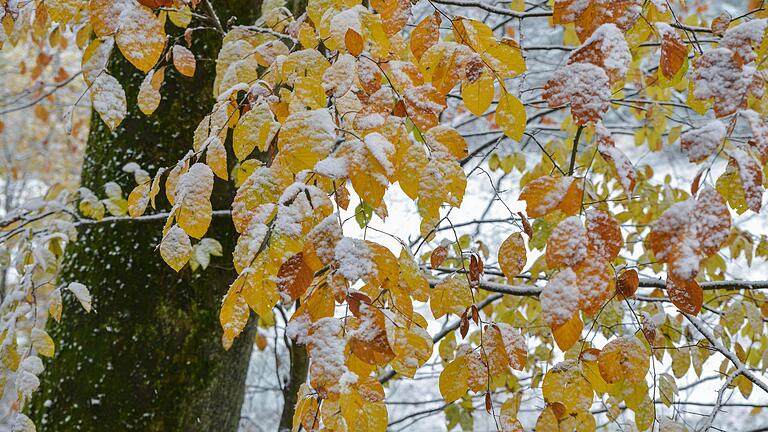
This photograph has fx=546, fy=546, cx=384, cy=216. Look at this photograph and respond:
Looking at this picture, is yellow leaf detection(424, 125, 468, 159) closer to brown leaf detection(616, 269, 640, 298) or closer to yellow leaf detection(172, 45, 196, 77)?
brown leaf detection(616, 269, 640, 298)

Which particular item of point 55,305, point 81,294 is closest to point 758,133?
point 81,294

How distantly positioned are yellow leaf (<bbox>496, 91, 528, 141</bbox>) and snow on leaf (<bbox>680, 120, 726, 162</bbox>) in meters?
0.25

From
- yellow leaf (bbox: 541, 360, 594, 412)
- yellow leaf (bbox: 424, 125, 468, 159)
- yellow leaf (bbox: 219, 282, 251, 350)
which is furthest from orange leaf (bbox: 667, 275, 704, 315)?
yellow leaf (bbox: 219, 282, 251, 350)

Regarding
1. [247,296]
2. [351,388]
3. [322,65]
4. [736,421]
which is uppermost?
[736,421]

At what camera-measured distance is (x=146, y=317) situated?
1515 millimetres

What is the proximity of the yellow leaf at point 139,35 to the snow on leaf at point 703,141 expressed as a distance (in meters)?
0.76

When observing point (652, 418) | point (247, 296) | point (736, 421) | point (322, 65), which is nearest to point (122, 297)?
point (247, 296)

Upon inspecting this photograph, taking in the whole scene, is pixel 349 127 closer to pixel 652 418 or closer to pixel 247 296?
pixel 247 296

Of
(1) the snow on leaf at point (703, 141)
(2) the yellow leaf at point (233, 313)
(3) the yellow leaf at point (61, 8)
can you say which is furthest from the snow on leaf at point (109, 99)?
(1) the snow on leaf at point (703, 141)

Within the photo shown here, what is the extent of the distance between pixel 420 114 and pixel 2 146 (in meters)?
9.24

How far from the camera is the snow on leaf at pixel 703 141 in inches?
24.7

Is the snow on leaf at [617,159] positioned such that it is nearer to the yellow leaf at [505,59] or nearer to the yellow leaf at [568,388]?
the yellow leaf at [505,59]

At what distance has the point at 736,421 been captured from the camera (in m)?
7.12

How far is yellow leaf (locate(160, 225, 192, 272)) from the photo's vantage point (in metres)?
0.93
